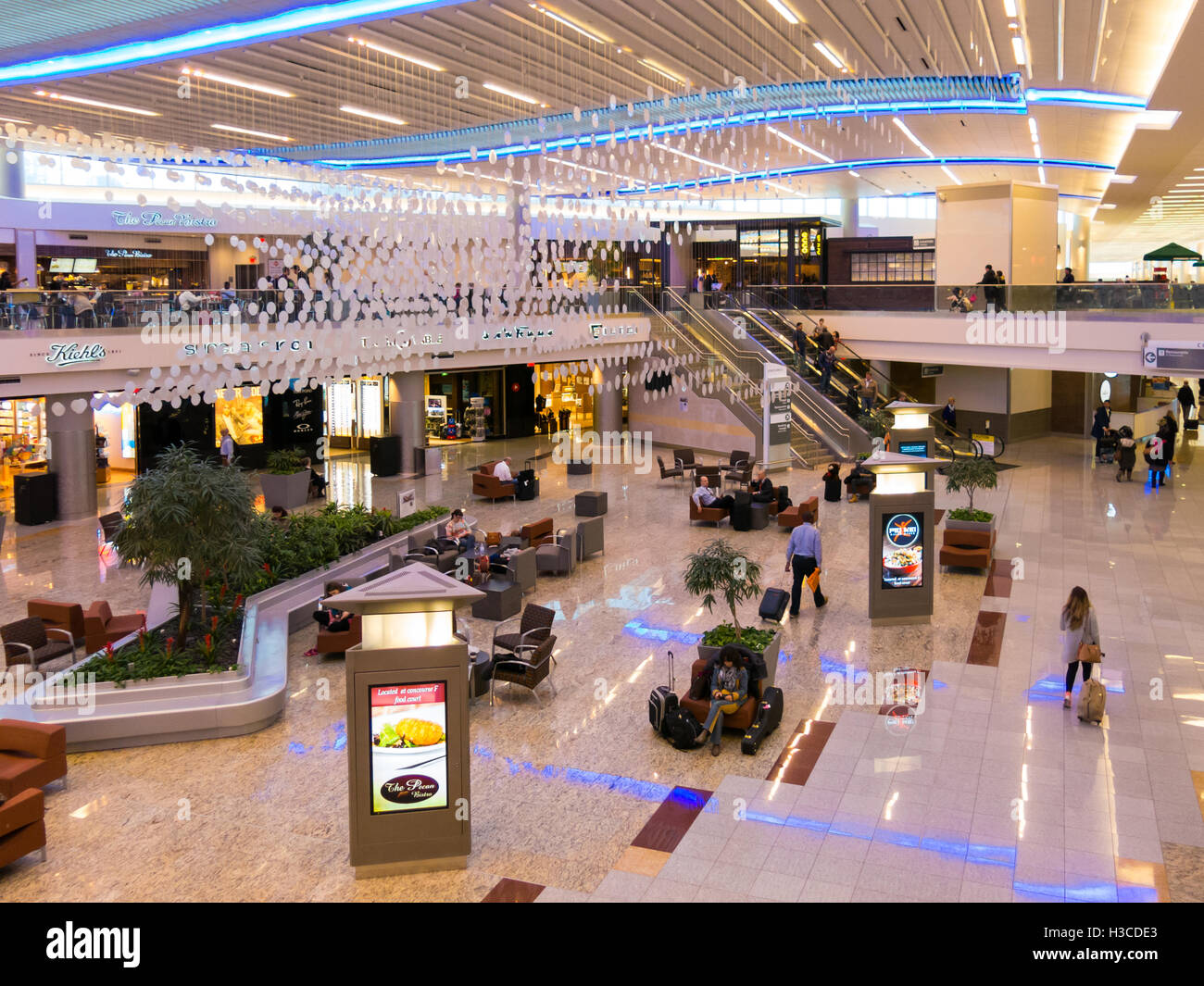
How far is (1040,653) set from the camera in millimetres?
11820

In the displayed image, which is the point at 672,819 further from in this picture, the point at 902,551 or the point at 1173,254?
the point at 1173,254

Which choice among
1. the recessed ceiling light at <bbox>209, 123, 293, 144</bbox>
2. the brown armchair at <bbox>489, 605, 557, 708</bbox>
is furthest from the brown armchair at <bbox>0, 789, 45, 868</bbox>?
the recessed ceiling light at <bbox>209, 123, 293, 144</bbox>

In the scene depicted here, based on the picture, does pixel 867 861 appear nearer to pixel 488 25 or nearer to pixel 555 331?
pixel 488 25

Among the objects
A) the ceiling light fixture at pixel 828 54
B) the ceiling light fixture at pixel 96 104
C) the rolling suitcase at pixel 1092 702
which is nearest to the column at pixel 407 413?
the ceiling light fixture at pixel 96 104

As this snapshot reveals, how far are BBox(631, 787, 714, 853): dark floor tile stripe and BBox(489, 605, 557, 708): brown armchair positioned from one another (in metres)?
2.30

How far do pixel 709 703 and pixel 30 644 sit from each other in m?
7.01

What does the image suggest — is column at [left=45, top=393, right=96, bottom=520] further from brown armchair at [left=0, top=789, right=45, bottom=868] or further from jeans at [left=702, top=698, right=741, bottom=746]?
jeans at [left=702, top=698, right=741, bottom=746]

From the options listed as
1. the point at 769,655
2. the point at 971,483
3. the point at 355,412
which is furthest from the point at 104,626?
the point at 355,412

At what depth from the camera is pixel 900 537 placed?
1274 centimetres

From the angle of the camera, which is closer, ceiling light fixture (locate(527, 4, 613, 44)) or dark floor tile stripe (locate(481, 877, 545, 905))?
dark floor tile stripe (locate(481, 877, 545, 905))

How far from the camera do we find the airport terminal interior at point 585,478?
25.0 ft

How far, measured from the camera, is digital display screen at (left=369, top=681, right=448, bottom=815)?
7.13 meters
